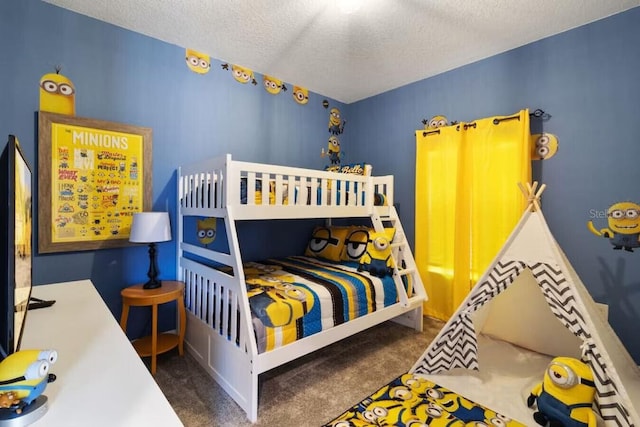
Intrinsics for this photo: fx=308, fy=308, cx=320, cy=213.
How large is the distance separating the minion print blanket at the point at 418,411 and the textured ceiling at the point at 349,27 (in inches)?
98.9

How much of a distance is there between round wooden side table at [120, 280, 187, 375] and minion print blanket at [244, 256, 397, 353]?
1.76 ft

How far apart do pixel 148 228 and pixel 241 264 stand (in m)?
0.83

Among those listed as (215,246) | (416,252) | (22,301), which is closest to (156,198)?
(215,246)

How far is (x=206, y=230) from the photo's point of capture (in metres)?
2.80

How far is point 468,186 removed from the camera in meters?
2.89

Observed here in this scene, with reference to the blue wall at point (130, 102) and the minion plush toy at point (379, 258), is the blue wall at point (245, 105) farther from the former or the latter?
the minion plush toy at point (379, 258)

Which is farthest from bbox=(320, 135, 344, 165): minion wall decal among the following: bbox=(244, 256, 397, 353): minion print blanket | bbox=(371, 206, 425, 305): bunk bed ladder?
bbox=(244, 256, 397, 353): minion print blanket

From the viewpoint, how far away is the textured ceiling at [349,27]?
6.88 feet

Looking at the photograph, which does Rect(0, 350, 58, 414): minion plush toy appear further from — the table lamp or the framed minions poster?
the framed minions poster

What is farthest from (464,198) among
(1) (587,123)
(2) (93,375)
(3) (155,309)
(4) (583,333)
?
(2) (93,375)

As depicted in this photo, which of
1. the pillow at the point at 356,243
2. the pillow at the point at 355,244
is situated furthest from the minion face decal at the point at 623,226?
the pillow at the point at 355,244

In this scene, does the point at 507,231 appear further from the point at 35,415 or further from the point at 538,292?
the point at 35,415

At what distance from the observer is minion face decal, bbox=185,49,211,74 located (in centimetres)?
269

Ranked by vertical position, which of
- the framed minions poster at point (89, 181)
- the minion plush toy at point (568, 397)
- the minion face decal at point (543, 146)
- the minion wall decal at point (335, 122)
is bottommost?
the minion plush toy at point (568, 397)
